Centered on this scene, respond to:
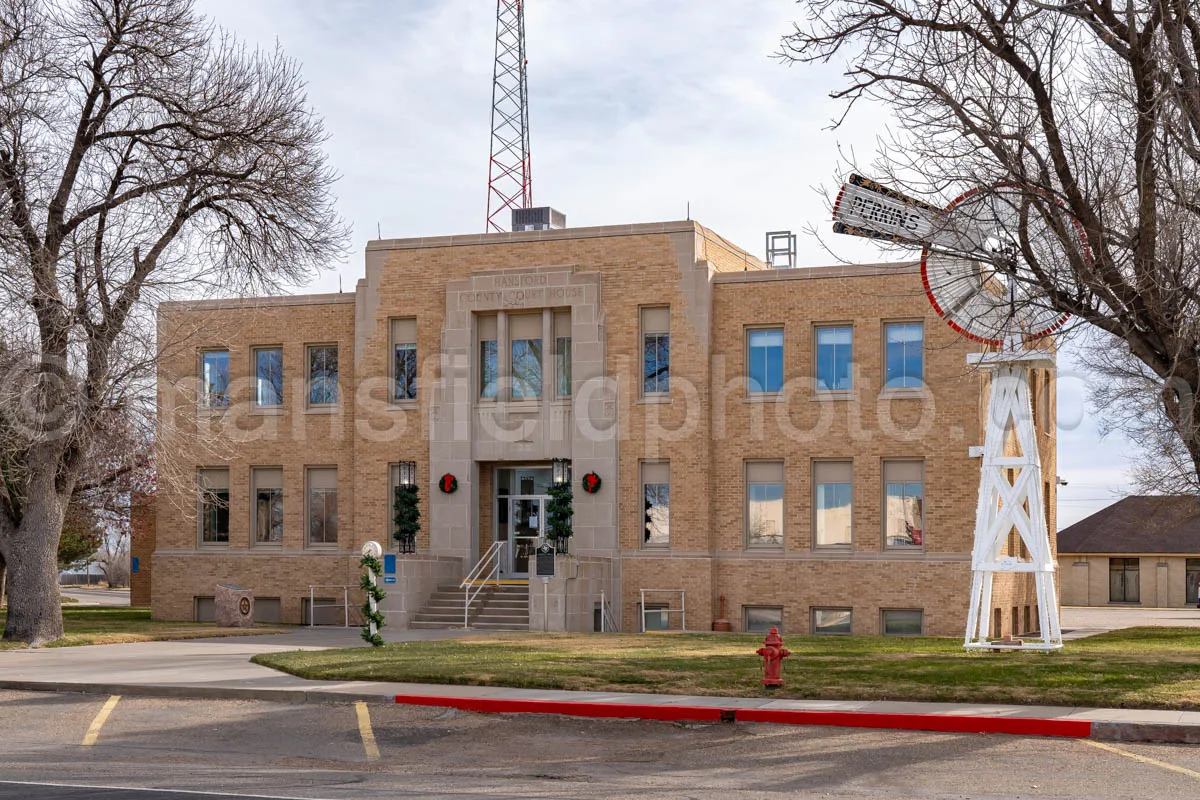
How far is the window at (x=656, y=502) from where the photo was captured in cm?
3381

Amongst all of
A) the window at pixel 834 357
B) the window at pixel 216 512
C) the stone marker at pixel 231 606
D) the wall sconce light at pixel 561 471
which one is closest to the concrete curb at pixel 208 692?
the stone marker at pixel 231 606

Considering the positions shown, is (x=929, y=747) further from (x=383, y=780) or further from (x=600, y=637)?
(x=600, y=637)

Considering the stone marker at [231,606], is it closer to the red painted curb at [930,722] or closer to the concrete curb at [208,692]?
the concrete curb at [208,692]

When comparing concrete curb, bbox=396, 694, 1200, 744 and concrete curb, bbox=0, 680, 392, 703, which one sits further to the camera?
concrete curb, bbox=0, 680, 392, 703

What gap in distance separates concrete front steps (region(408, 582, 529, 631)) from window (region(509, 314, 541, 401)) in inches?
185

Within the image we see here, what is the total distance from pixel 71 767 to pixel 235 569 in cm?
2549

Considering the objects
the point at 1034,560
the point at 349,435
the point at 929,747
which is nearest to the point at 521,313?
the point at 349,435

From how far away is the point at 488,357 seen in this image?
35.4 metres

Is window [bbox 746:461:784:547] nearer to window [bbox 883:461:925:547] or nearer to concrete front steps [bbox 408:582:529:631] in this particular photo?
window [bbox 883:461:925:547]

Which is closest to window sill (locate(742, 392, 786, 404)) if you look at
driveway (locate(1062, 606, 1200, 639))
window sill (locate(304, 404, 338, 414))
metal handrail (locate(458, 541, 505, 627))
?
metal handrail (locate(458, 541, 505, 627))

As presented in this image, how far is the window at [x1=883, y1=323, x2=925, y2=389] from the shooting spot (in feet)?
107

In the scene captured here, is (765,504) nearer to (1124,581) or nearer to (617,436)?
(617,436)

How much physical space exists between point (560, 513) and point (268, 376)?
31.4 feet

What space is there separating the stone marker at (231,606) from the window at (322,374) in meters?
5.70
